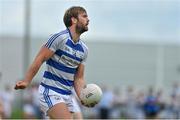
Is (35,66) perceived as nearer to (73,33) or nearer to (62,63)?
(62,63)

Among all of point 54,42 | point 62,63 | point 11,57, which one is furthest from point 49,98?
point 11,57

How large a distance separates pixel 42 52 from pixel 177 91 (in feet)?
68.7

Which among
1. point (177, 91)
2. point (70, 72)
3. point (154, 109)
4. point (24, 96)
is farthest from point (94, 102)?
point (24, 96)

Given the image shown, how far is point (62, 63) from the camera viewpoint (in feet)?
41.1

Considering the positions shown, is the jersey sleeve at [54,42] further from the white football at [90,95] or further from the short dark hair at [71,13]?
the white football at [90,95]

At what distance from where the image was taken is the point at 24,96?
136 ft

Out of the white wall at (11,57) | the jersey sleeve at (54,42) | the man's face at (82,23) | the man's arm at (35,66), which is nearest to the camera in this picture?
the man's arm at (35,66)

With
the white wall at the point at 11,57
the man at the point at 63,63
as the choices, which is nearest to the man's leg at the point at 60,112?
the man at the point at 63,63

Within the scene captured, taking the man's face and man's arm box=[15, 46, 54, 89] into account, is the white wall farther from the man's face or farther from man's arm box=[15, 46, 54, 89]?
man's arm box=[15, 46, 54, 89]

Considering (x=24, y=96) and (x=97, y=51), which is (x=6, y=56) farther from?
(x=24, y=96)

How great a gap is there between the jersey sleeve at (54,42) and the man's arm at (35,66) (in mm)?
55

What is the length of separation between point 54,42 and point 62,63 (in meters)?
0.37

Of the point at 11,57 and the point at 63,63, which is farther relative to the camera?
the point at 11,57

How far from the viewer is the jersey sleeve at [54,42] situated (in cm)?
1234
